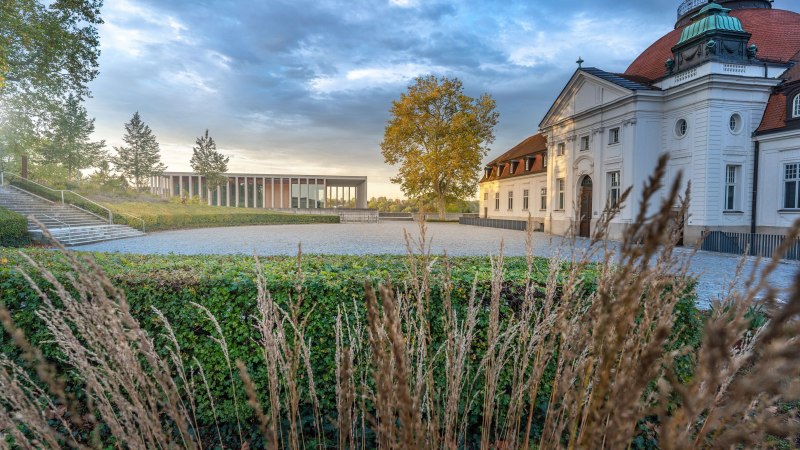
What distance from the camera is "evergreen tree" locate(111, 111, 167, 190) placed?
145 ft

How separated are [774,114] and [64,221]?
112 ft

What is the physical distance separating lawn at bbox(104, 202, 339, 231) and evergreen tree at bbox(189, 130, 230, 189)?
14344 millimetres

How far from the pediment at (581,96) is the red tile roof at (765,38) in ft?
9.16

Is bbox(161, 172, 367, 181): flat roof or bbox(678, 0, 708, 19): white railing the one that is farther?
bbox(161, 172, 367, 181): flat roof

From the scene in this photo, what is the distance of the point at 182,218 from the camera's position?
27547 millimetres

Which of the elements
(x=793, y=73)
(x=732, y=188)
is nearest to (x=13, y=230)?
(x=732, y=188)

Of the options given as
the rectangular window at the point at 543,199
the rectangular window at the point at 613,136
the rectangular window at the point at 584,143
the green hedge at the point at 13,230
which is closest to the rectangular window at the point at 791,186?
the rectangular window at the point at 613,136

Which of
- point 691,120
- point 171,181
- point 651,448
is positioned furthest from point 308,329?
point 171,181

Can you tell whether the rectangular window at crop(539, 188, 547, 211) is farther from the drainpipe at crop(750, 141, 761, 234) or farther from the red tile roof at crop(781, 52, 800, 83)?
the red tile roof at crop(781, 52, 800, 83)

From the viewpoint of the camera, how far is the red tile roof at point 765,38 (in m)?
20.0

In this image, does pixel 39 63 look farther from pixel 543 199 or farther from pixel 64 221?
pixel 543 199

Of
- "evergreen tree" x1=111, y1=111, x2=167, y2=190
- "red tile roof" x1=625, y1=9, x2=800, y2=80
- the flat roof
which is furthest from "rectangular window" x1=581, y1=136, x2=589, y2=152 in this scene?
"evergreen tree" x1=111, y1=111, x2=167, y2=190

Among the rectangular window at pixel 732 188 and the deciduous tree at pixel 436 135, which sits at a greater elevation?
the deciduous tree at pixel 436 135

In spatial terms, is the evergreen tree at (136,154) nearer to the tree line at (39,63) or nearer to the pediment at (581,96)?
the tree line at (39,63)
